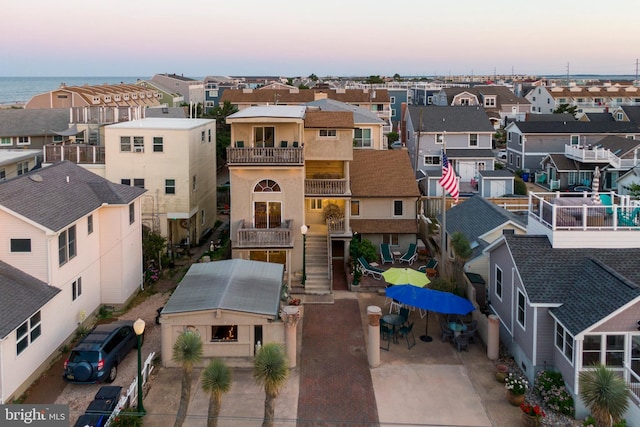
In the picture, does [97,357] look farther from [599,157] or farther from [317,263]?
[599,157]

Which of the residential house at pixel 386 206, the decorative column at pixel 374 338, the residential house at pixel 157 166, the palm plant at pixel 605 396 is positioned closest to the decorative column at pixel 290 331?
the decorative column at pixel 374 338

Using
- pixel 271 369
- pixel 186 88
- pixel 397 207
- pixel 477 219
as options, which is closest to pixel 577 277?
pixel 271 369

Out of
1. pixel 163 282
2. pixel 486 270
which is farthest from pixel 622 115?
pixel 163 282

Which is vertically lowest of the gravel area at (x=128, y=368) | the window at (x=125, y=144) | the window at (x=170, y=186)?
the gravel area at (x=128, y=368)

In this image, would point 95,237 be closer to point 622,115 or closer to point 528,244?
point 528,244

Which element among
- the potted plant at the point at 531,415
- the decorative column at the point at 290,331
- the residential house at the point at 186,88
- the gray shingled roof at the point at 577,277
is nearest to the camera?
the potted plant at the point at 531,415

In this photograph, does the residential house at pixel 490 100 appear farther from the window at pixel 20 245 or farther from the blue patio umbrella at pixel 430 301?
the window at pixel 20 245
